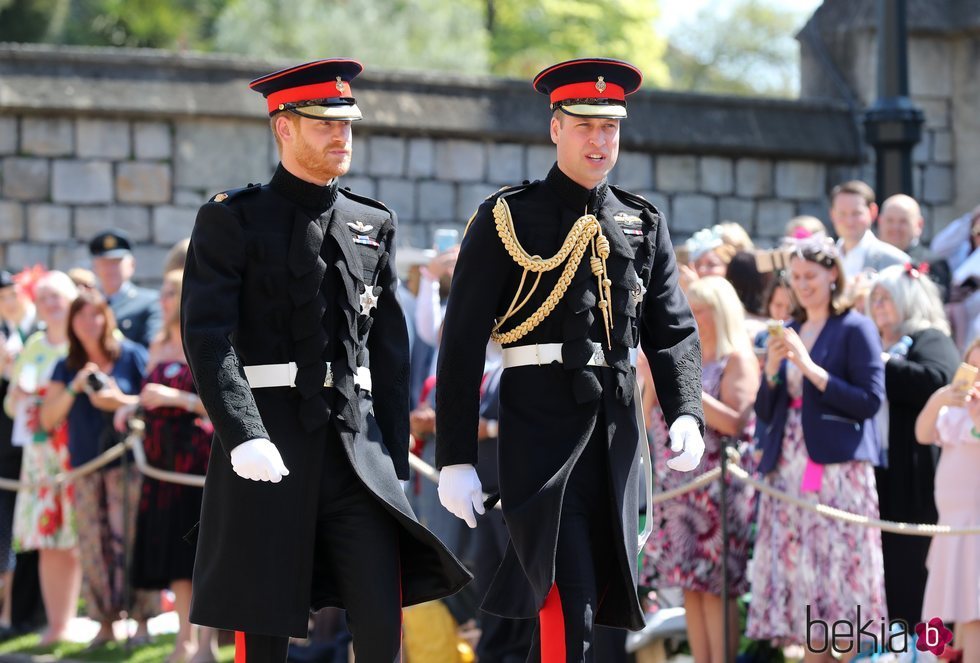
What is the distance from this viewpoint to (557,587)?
4.29m

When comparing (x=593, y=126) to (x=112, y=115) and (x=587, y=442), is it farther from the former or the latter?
(x=112, y=115)

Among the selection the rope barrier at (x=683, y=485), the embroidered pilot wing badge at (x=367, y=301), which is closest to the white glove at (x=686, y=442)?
the embroidered pilot wing badge at (x=367, y=301)

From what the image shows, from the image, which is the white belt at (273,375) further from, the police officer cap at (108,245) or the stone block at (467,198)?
the stone block at (467,198)

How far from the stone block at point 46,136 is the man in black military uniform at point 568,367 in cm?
701

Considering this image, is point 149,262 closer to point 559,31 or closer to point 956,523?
point 956,523

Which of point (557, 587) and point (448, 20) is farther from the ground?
point (448, 20)

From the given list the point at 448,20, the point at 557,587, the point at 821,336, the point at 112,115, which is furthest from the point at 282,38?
the point at 557,587

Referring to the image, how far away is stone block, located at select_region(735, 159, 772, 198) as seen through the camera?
39.6 feet

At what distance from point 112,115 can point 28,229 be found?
0.92 m

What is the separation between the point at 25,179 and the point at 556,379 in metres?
7.32

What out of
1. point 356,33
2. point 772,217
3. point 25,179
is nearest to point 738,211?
point 772,217

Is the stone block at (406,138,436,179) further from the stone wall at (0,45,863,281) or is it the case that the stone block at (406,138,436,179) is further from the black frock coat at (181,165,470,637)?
the black frock coat at (181,165,470,637)

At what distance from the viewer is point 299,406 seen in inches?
171

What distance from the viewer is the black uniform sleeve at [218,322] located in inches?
162
